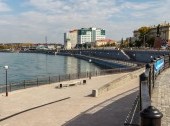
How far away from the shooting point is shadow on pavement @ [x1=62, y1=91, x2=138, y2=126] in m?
15.8

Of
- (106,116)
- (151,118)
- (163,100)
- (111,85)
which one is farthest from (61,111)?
(151,118)

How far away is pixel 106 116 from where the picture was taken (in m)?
16.9

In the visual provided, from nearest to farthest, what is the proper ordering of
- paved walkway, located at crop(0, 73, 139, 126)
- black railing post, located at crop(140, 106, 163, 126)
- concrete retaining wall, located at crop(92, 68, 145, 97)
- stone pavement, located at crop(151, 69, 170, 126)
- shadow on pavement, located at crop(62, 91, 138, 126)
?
black railing post, located at crop(140, 106, 163, 126)
stone pavement, located at crop(151, 69, 170, 126)
shadow on pavement, located at crop(62, 91, 138, 126)
paved walkway, located at crop(0, 73, 139, 126)
concrete retaining wall, located at crop(92, 68, 145, 97)

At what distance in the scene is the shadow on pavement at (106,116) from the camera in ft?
51.9

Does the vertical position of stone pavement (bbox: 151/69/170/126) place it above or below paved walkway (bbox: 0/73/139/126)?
above

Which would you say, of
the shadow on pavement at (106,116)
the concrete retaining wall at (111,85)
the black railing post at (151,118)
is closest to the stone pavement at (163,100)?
the shadow on pavement at (106,116)

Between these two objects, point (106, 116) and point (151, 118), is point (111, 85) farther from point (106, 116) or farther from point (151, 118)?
point (151, 118)

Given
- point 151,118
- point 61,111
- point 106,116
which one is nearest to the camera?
point 151,118

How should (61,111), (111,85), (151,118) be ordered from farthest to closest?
(111,85)
(61,111)
(151,118)

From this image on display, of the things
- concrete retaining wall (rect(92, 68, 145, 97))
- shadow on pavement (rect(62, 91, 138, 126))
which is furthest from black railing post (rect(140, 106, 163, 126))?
concrete retaining wall (rect(92, 68, 145, 97))

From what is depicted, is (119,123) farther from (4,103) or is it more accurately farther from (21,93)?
(21,93)

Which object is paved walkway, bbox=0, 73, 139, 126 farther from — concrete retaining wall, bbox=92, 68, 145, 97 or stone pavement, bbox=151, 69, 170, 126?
stone pavement, bbox=151, 69, 170, 126

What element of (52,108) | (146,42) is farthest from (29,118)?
(146,42)

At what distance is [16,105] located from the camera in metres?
Answer: 23.7
